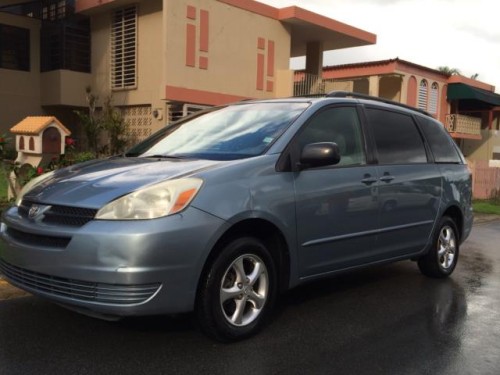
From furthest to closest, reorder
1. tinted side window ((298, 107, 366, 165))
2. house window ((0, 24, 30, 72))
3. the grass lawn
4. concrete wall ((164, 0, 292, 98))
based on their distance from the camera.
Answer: house window ((0, 24, 30, 72)), concrete wall ((164, 0, 292, 98)), the grass lawn, tinted side window ((298, 107, 366, 165))

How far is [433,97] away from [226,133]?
2390 cm

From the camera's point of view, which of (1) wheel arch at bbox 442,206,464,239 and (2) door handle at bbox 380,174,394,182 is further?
(1) wheel arch at bbox 442,206,464,239

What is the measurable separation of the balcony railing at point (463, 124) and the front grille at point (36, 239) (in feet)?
84.4

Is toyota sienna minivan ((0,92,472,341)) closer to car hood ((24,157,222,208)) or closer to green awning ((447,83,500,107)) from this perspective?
car hood ((24,157,222,208))

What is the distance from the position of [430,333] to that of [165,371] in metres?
Result: 2.15

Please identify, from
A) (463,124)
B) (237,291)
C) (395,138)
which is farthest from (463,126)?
(237,291)

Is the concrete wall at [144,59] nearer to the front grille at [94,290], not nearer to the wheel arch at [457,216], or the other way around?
the wheel arch at [457,216]

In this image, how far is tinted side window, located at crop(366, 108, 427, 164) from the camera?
17.0 feet

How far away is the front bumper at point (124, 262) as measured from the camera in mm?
3311

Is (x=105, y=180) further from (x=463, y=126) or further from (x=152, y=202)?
(x=463, y=126)

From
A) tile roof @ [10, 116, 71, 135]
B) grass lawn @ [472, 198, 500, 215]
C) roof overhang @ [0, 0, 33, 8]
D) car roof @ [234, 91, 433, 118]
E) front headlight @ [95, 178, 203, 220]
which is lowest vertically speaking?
grass lawn @ [472, 198, 500, 215]

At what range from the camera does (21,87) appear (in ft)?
57.4

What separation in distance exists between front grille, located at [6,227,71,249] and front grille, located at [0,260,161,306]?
0.66 feet

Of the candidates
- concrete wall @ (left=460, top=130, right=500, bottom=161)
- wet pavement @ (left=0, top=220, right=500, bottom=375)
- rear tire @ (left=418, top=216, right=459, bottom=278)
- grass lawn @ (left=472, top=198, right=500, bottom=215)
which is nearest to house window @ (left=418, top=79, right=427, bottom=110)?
concrete wall @ (left=460, top=130, right=500, bottom=161)
